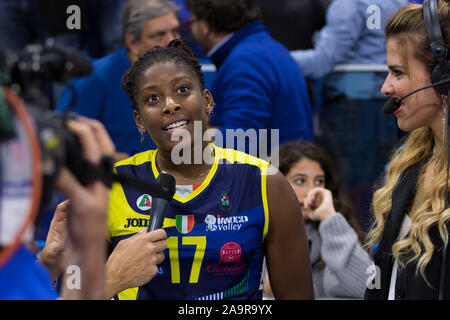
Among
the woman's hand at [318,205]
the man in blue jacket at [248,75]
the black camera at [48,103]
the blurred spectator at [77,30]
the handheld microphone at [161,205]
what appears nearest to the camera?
the black camera at [48,103]

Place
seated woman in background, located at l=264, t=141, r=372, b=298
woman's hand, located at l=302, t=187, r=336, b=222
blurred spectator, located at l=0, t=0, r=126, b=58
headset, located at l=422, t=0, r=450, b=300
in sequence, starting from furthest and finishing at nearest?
blurred spectator, located at l=0, t=0, r=126, b=58 → woman's hand, located at l=302, t=187, r=336, b=222 → seated woman in background, located at l=264, t=141, r=372, b=298 → headset, located at l=422, t=0, r=450, b=300

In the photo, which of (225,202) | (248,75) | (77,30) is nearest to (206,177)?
(225,202)

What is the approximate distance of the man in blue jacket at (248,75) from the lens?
304 centimetres

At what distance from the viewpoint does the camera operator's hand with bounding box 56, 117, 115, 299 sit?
955 mm

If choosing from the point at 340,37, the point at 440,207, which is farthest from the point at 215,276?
the point at 340,37

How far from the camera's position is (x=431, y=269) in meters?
1.76

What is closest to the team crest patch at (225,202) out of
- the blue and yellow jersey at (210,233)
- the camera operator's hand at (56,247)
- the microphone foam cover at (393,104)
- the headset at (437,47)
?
the blue and yellow jersey at (210,233)

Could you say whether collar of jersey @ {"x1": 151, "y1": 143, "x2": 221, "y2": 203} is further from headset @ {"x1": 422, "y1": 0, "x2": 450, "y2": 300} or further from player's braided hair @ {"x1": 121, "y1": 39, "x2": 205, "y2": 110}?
headset @ {"x1": 422, "y1": 0, "x2": 450, "y2": 300}

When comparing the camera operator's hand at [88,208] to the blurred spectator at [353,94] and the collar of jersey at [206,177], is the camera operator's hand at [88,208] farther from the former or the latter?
the blurred spectator at [353,94]

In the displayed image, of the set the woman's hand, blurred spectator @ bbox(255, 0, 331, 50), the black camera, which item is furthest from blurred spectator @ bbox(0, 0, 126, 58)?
the black camera

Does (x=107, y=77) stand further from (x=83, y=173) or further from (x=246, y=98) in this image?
(x=83, y=173)

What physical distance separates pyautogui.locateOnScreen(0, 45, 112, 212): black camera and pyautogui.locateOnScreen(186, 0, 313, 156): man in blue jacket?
6.19 feet

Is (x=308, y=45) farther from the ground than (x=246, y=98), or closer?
farther from the ground

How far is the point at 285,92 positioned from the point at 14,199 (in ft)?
7.83
